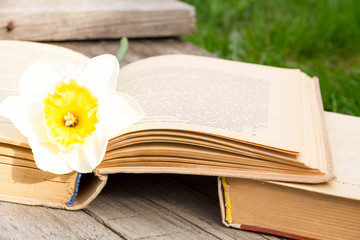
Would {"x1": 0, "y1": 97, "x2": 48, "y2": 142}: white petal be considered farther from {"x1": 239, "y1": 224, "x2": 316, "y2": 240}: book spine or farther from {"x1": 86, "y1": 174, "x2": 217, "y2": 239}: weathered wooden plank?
{"x1": 239, "y1": 224, "x2": 316, "y2": 240}: book spine

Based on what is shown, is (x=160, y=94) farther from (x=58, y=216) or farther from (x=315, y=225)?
Answer: (x=315, y=225)

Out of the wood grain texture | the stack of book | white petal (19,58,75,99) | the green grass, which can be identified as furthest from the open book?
the green grass

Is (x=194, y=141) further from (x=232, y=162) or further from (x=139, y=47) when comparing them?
(x=139, y=47)

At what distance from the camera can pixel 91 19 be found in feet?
8.09

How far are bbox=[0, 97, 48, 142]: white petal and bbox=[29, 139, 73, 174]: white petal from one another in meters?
0.02

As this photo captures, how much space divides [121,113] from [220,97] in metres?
0.31

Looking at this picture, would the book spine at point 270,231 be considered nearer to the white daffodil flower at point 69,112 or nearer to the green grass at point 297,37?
the white daffodil flower at point 69,112

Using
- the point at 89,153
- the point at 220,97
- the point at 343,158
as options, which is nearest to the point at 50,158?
the point at 89,153

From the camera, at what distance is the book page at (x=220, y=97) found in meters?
1.29

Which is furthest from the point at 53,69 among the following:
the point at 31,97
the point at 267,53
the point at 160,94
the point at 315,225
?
the point at 267,53

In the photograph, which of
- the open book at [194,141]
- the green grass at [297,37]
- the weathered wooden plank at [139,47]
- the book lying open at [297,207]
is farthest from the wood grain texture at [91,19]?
the book lying open at [297,207]

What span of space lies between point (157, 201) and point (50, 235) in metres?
0.32

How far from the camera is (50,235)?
1.24m

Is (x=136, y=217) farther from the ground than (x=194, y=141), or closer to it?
closer to it
